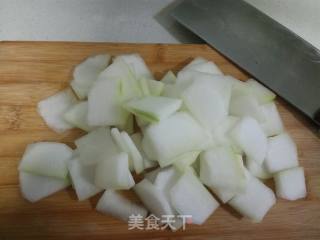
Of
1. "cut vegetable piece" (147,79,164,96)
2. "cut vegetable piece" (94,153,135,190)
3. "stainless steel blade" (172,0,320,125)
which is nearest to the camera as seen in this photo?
"cut vegetable piece" (94,153,135,190)

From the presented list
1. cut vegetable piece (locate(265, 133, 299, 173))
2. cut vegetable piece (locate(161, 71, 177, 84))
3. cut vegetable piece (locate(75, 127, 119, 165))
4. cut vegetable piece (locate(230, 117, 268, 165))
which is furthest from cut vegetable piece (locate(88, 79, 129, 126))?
cut vegetable piece (locate(265, 133, 299, 173))

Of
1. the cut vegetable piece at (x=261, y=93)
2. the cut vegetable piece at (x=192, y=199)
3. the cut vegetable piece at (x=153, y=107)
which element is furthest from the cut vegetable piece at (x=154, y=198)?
the cut vegetable piece at (x=261, y=93)

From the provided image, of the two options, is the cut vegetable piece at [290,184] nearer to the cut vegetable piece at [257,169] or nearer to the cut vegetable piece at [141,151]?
the cut vegetable piece at [257,169]

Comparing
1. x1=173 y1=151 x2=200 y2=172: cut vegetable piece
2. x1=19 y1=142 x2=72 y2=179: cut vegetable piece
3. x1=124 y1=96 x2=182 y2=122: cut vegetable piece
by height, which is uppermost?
x1=124 y1=96 x2=182 y2=122: cut vegetable piece

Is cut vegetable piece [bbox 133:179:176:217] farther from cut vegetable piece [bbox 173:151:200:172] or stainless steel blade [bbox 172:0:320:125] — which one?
stainless steel blade [bbox 172:0:320:125]

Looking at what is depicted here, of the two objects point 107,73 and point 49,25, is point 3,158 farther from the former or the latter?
point 49,25

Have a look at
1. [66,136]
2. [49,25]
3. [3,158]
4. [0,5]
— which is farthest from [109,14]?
[3,158]
